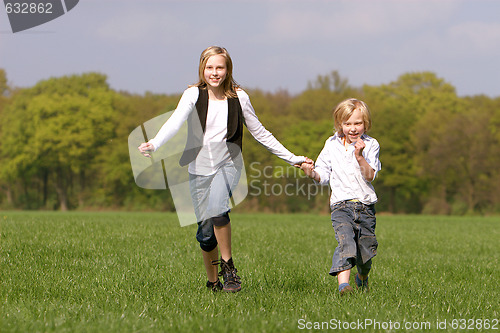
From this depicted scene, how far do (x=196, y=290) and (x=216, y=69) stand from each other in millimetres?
2382

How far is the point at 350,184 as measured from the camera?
19.7 ft

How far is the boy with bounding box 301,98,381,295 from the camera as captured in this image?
587 cm

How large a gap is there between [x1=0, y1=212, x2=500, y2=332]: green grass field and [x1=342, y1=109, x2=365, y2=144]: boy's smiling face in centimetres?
173

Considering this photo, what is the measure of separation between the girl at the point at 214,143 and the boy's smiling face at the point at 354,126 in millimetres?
1188

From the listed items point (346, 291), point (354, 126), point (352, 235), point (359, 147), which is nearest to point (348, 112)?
point (354, 126)

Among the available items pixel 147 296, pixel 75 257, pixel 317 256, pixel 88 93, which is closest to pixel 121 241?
pixel 75 257

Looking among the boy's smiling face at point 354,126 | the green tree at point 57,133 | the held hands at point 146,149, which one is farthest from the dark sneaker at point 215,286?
the green tree at point 57,133

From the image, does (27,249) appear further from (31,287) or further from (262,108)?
(262,108)

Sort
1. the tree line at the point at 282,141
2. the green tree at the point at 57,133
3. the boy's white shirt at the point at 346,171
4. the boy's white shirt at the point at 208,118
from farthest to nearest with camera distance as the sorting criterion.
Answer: the green tree at the point at 57,133 → the tree line at the point at 282,141 → the boy's white shirt at the point at 346,171 → the boy's white shirt at the point at 208,118

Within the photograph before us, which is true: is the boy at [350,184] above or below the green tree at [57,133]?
below

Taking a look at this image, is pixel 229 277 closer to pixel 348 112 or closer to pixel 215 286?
pixel 215 286

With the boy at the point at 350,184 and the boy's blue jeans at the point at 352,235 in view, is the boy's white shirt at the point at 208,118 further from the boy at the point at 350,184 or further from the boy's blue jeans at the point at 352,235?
the boy's blue jeans at the point at 352,235

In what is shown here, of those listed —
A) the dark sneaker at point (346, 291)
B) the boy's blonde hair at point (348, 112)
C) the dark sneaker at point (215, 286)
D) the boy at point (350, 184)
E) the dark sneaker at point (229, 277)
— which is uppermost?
the boy's blonde hair at point (348, 112)

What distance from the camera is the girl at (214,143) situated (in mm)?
5562
